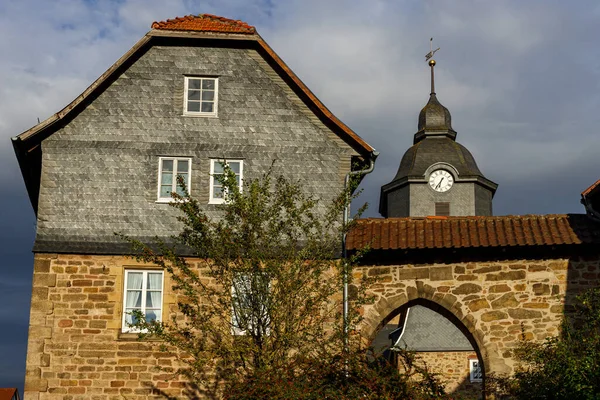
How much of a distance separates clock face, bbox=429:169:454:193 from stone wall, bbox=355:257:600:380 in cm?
1293

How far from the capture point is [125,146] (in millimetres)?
15711

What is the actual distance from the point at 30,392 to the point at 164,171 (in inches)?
178

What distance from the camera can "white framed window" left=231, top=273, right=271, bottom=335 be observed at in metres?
12.8

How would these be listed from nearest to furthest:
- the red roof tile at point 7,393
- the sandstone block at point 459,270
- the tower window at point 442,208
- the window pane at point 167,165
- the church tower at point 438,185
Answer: the sandstone block at point 459,270, the window pane at point 167,165, the red roof tile at point 7,393, the tower window at point 442,208, the church tower at point 438,185

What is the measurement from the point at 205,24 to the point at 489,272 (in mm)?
7088

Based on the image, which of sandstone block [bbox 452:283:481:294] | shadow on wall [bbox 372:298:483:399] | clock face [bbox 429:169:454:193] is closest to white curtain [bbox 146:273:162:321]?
sandstone block [bbox 452:283:481:294]

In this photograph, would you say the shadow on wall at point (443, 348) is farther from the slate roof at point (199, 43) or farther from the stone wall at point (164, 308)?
the slate roof at point (199, 43)

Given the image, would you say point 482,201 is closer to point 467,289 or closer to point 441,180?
point 441,180

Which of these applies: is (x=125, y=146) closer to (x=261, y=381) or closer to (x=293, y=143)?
(x=293, y=143)

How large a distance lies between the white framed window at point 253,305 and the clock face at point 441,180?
52.0 feet

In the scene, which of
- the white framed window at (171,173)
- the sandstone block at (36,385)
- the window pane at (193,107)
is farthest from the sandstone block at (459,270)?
the sandstone block at (36,385)

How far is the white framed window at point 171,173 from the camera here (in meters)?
15.6

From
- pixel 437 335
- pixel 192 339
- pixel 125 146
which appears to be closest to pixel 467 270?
pixel 192 339

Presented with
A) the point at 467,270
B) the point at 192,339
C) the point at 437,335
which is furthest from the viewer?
the point at 437,335
